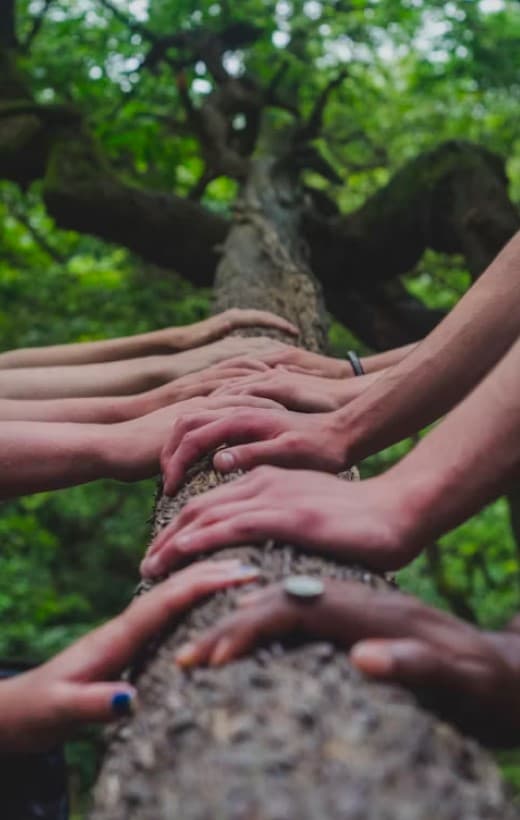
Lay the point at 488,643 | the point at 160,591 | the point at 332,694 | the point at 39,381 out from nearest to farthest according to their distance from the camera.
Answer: the point at 332,694
the point at 488,643
the point at 160,591
the point at 39,381

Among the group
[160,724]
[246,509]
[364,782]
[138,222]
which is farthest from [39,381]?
[138,222]

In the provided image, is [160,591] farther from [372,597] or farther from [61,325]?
[61,325]

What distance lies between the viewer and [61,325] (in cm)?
613

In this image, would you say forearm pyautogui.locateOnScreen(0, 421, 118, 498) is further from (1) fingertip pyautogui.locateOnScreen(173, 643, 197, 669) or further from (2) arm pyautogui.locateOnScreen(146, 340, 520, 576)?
(1) fingertip pyautogui.locateOnScreen(173, 643, 197, 669)

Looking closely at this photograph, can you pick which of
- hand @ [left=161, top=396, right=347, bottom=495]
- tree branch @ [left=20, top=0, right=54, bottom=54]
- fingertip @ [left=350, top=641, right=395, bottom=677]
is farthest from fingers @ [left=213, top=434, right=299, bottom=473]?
tree branch @ [left=20, top=0, right=54, bottom=54]

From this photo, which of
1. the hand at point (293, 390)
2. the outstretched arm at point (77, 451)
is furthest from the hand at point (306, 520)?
the hand at point (293, 390)

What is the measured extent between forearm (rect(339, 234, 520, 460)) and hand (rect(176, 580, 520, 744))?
776mm

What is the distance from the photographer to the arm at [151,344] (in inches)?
133

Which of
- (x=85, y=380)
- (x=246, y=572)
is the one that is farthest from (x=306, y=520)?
(x=85, y=380)

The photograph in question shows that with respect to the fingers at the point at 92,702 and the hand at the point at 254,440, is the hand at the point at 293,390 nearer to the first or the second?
the hand at the point at 254,440

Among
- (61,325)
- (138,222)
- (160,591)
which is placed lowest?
(61,325)

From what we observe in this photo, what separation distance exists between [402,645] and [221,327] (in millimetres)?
2542

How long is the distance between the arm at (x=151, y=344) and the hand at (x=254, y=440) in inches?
55.9

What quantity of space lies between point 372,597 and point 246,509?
1.07ft
